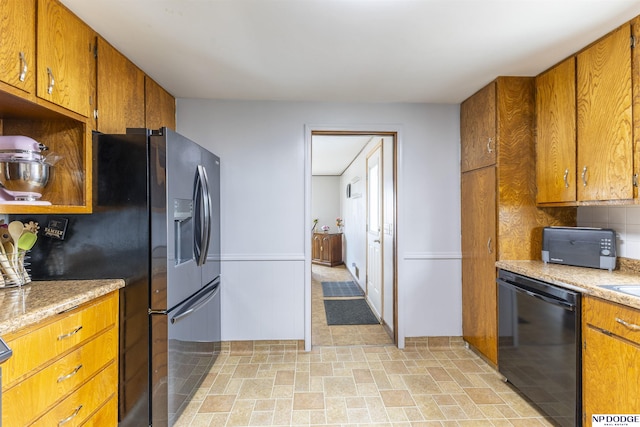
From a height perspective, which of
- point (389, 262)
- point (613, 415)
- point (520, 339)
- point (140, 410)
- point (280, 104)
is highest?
point (280, 104)

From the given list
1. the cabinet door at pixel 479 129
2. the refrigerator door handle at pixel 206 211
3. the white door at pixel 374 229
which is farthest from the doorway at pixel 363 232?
the refrigerator door handle at pixel 206 211

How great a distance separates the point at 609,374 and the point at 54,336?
8.46 ft

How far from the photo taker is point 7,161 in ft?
4.81

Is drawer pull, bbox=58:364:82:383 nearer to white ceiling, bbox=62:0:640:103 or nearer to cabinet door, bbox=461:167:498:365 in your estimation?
white ceiling, bbox=62:0:640:103

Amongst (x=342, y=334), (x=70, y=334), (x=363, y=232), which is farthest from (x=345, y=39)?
(x=363, y=232)

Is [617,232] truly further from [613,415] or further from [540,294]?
[613,415]

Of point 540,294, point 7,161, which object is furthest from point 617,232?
point 7,161

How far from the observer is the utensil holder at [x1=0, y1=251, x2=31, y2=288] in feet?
5.01

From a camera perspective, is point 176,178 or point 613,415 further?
point 176,178

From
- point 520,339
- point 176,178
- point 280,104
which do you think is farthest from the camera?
point 280,104

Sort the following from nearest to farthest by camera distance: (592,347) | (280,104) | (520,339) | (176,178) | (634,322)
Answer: (634,322), (592,347), (176,178), (520,339), (280,104)

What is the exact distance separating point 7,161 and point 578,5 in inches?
115

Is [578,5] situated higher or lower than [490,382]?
higher

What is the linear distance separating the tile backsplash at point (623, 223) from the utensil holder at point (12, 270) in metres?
3.62
